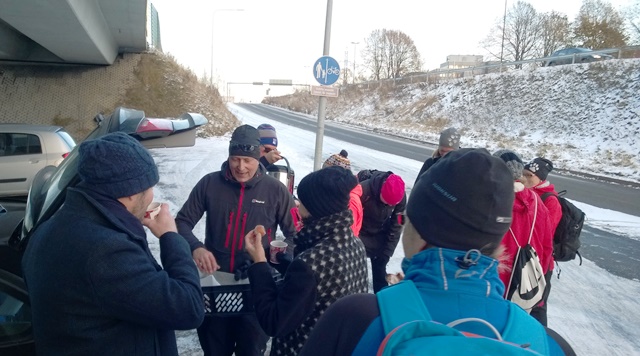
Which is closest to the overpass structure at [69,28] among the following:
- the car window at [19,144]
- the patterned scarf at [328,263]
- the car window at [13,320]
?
the car window at [19,144]

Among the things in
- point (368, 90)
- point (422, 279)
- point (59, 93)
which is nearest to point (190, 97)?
point (59, 93)

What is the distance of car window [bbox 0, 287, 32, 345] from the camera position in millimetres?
2592

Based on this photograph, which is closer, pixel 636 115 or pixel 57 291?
pixel 57 291

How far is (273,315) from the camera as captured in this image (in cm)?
207

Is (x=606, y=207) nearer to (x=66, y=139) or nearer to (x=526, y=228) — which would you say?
(x=526, y=228)

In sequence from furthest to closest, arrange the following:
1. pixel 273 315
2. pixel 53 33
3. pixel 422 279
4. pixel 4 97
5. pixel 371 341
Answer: pixel 4 97 → pixel 53 33 → pixel 273 315 → pixel 422 279 → pixel 371 341

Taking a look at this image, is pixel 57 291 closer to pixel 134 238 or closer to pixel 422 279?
pixel 134 238

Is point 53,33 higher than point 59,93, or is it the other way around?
point 53,33

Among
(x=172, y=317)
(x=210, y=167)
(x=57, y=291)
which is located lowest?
(x=210, y=167)

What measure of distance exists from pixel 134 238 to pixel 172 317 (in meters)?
0.32

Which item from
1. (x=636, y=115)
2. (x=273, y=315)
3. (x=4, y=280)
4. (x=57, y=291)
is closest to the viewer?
(x=57, y=291)

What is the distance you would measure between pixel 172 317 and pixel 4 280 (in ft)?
4.69

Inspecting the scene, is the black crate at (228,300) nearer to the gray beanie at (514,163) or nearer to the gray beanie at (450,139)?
the gray beanie at (514,163)

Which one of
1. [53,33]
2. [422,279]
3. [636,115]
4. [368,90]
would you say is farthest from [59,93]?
[368,90]
